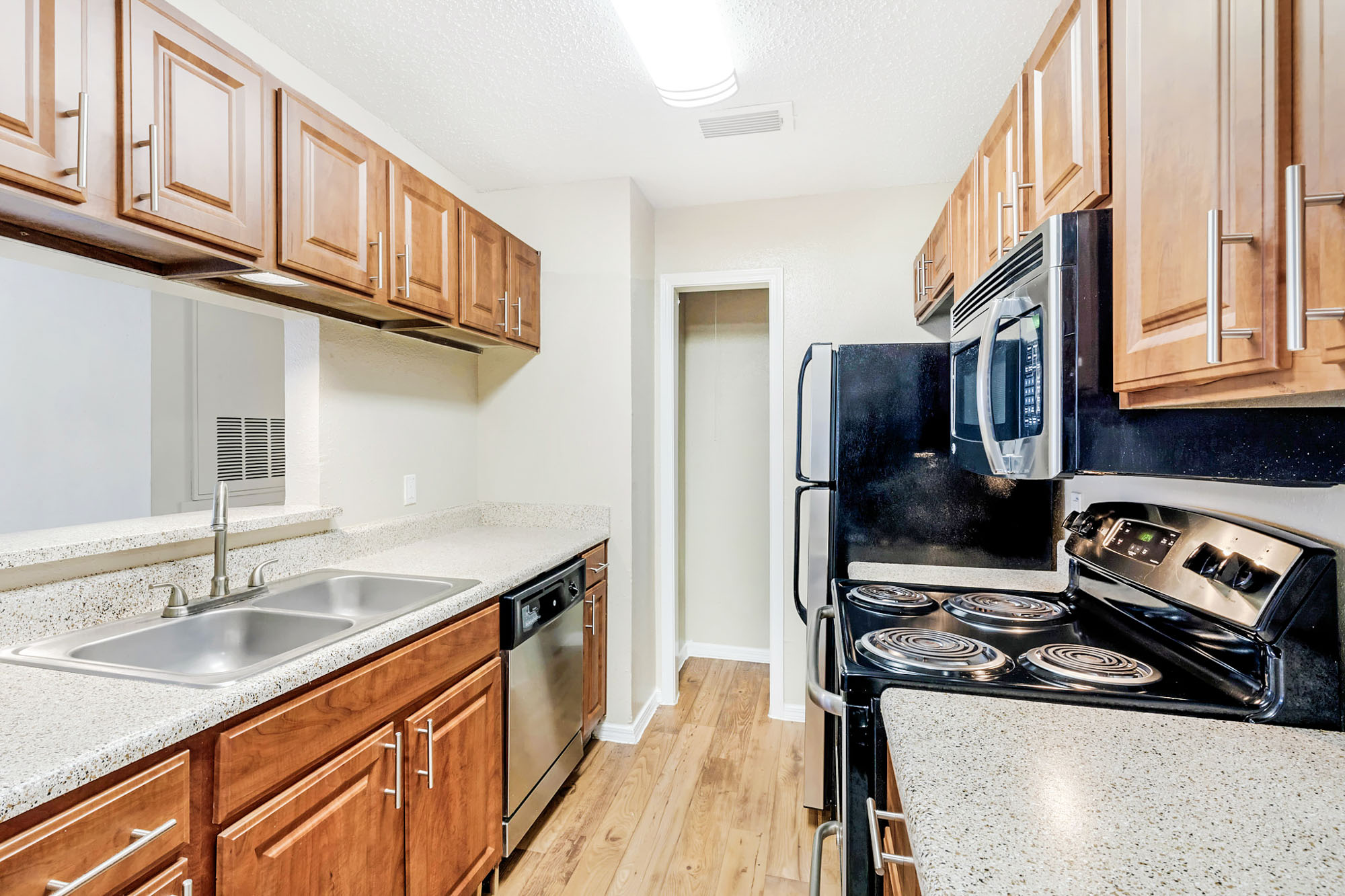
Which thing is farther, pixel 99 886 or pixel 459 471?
pixel 459 471

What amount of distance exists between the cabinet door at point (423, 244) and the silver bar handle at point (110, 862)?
1.36 metres

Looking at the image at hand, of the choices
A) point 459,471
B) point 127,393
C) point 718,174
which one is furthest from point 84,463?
point 718,174

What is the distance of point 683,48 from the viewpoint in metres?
1.71

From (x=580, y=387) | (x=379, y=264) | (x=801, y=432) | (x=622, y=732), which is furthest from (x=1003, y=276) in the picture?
(x=622, y=732)

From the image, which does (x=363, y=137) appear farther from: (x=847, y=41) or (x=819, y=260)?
(x=819, y=260)

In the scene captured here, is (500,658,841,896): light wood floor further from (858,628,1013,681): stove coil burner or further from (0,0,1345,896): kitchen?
(858,628,1013,681): stove coil burner

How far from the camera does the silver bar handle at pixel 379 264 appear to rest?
1.73m

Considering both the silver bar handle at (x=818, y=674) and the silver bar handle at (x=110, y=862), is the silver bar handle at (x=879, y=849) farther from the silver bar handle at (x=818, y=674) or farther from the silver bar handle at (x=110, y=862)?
the silver bar handle at (x=110, y=862)

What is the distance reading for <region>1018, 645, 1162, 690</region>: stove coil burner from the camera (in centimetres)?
102

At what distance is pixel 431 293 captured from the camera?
1.98 metres

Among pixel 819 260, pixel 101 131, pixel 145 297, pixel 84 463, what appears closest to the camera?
pixel 101 131

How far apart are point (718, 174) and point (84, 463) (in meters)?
2.55

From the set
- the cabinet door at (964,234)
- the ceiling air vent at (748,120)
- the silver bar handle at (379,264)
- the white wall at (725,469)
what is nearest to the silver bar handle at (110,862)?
the silver bar handle at (379,264)

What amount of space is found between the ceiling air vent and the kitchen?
0.14ft
